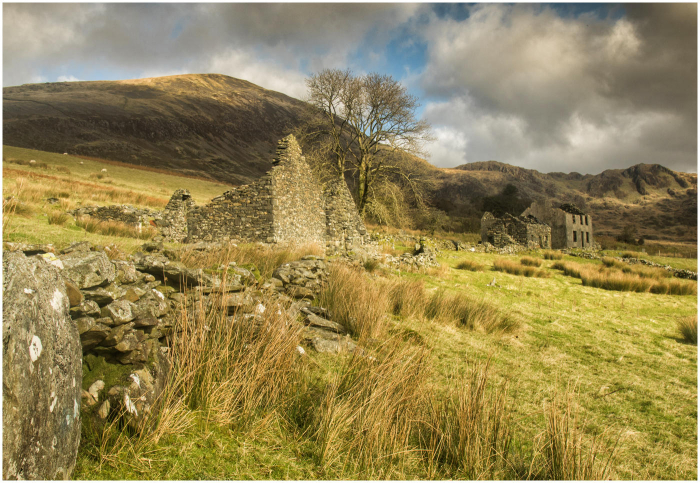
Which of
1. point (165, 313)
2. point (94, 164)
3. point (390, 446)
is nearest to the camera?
point (390, 446)

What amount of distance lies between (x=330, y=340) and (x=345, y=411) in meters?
2.12

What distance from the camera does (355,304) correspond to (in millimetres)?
6168

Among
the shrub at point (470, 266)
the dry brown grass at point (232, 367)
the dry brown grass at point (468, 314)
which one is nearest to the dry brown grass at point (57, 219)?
the dry brown grass at point (232, 367)

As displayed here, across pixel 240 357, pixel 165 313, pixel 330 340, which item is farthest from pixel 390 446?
pixel 165 313

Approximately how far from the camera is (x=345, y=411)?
3100 millimetres

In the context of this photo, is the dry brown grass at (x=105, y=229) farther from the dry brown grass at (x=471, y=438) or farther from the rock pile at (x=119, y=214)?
the dry brown grass at (x=471, y=438)

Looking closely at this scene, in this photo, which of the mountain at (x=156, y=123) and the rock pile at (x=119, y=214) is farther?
the mountain at (x=156, y=123)

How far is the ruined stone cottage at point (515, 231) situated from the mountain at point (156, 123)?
3667cm

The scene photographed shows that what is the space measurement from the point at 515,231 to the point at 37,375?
32541mm

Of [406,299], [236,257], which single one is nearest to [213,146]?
[236,257]

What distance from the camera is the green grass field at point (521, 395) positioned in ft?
8.80

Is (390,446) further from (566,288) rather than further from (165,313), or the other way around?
(566,288)

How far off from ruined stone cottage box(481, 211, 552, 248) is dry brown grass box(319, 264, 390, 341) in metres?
23.9

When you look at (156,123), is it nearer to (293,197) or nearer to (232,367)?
(293,197)
